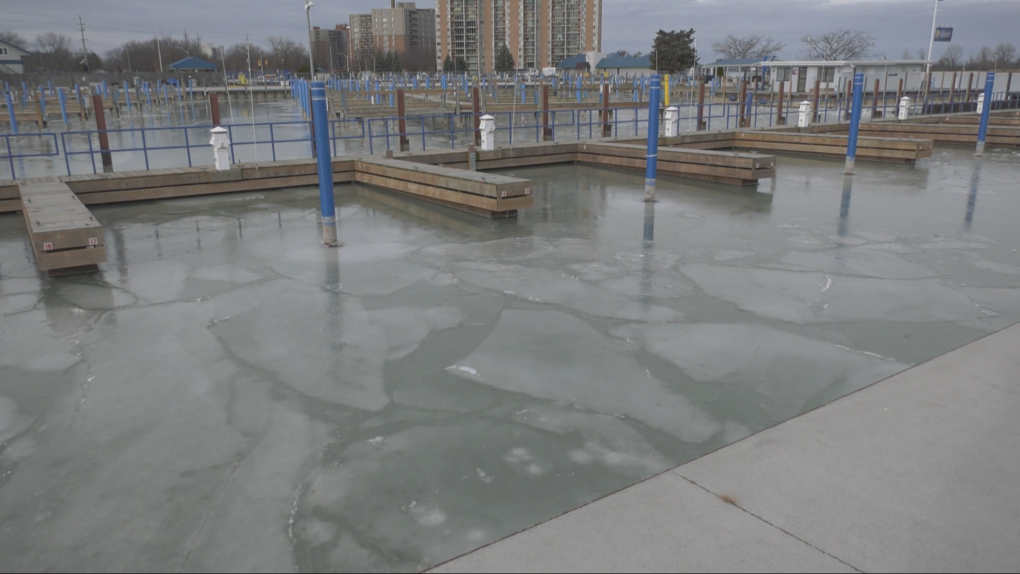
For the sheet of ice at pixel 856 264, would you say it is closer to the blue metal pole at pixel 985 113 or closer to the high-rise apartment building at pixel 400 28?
the blue metal pole at pixel 985 113

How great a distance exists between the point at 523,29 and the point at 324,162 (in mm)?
145886

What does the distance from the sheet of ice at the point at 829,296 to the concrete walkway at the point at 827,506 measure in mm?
1966

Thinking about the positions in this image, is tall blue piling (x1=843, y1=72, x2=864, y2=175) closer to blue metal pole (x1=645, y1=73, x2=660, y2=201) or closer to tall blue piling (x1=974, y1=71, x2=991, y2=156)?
blue metal pole (x1=645, y1=73, x2=660, y2=201)

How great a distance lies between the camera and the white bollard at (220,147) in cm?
1398

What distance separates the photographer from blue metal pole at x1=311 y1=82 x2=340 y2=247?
9.01 meters

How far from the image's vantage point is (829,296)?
23.0ft

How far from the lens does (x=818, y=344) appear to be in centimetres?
576

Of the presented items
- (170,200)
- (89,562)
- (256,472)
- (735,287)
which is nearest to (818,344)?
(735,287)

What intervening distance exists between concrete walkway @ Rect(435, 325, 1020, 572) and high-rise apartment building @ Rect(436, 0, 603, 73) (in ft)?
460

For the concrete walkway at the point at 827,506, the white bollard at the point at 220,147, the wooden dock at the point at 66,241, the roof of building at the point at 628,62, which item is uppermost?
the roof of building at the point at 628,62

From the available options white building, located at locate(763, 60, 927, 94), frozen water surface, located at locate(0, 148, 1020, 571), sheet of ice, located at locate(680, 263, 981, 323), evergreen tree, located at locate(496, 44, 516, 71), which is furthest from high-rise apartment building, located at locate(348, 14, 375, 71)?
sheet of ice, located at locate(680, 263, 981, 323)

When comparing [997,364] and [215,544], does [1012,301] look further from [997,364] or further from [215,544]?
[215,544]

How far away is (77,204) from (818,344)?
29.9ft

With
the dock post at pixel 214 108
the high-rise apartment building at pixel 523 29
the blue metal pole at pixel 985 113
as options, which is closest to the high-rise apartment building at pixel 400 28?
the high-rise apartment building at pixel 523 29
